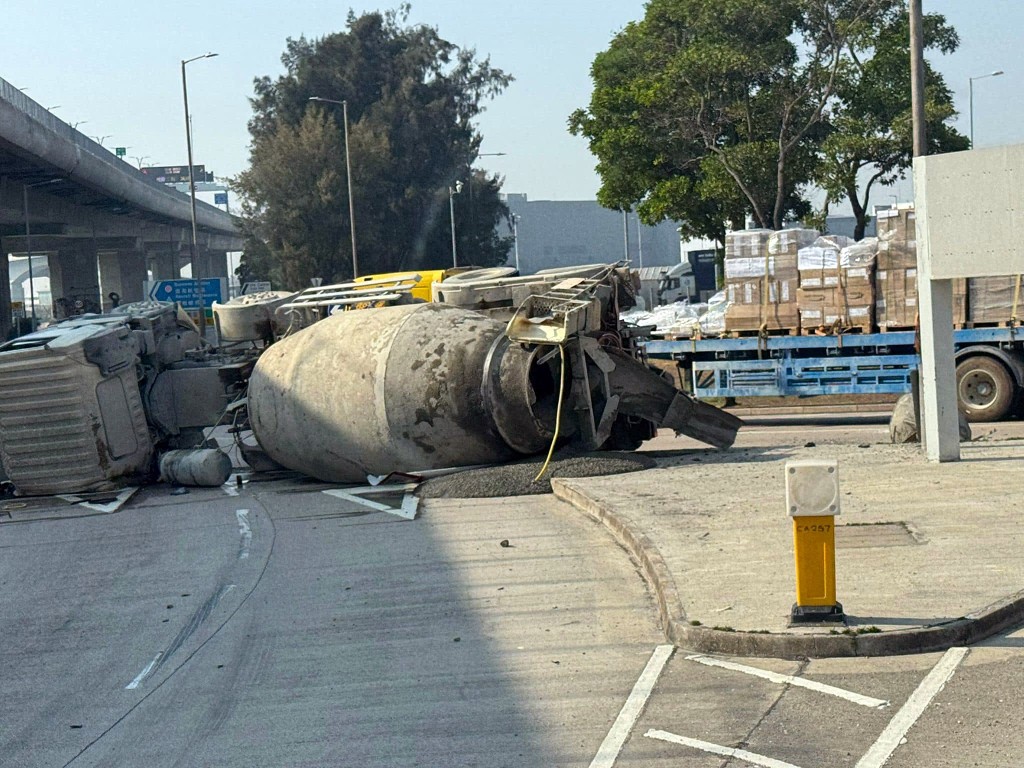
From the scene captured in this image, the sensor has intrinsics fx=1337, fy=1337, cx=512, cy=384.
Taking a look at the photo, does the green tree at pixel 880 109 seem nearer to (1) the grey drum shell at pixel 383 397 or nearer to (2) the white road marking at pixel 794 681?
(1) the grey drum shell at pixel 383 397

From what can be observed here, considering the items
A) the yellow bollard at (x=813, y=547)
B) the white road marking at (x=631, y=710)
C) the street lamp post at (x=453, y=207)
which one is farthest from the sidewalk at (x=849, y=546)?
the street lamp post at (x=453, y=207)

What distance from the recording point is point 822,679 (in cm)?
770

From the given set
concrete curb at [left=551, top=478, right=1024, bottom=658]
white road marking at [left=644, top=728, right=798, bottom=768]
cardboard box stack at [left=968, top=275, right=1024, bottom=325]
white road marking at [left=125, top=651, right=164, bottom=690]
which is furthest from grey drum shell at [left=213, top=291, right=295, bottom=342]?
white road marking at [left=644, top=728, right=798, bottom=768]

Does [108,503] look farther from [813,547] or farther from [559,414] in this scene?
[813,547]

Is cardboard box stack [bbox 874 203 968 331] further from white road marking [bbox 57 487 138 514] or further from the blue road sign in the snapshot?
the blue road sign

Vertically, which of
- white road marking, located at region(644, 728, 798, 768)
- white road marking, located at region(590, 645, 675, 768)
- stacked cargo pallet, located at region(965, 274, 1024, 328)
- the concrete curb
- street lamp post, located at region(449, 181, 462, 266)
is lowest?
white road marking, located at region(590, 645, 675, 768)

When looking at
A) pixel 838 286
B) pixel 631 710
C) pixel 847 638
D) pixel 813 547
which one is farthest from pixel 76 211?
pixel 631 710

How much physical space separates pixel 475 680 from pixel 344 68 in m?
74.8

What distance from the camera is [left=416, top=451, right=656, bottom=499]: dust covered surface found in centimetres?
1545

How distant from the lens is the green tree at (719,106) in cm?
3688

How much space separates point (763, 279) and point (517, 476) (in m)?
7.94

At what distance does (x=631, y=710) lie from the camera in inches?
292

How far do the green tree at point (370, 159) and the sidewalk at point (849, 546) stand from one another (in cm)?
5748

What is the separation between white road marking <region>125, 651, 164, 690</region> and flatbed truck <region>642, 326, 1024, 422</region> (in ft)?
44.6
